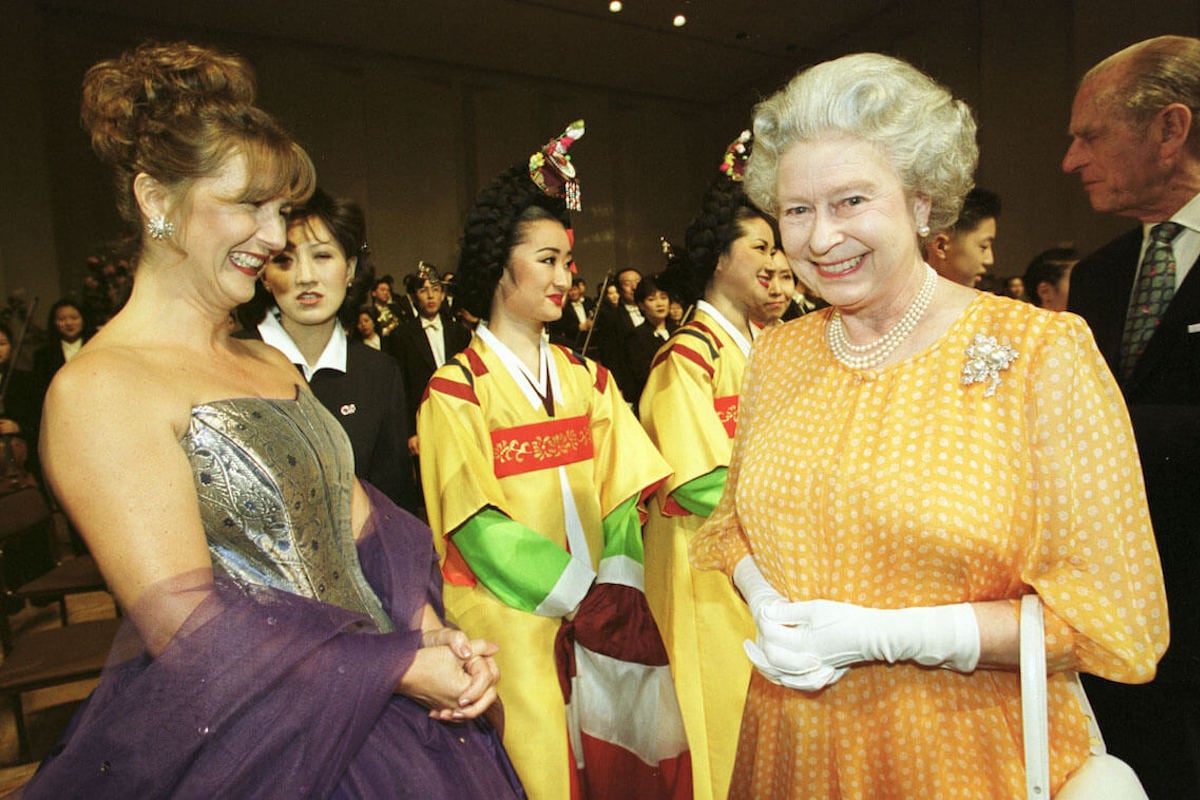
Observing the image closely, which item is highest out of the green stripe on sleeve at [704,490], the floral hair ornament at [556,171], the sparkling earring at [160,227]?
the floral hair ornament at [556,171]

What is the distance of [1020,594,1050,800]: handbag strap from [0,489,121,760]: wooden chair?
7.71ft

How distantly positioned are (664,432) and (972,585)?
120 cm

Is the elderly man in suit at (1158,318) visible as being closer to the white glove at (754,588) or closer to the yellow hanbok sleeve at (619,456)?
the white glove at (754,588)

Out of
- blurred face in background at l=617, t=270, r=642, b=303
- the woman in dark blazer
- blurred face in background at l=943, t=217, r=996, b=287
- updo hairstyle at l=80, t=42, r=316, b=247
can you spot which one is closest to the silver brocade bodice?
updo hairstyle at l=80, t=42, r=316, b=247

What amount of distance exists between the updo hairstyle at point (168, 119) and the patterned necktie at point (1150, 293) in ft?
5.55

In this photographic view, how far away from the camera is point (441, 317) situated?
641 cm

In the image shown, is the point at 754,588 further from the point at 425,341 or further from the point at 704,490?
the point at 425,341

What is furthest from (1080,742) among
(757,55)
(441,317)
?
(757,55)

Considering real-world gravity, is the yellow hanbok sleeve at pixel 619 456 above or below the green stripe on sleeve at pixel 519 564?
above

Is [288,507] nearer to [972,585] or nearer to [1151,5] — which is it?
[972,585]

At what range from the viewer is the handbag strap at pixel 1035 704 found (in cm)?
89

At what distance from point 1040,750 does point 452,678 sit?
0.74 metres

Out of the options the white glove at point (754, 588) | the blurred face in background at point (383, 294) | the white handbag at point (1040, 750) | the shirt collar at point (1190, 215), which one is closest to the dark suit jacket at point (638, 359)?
the blurred face in background at point (383, 294)

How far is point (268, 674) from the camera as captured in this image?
947mm
